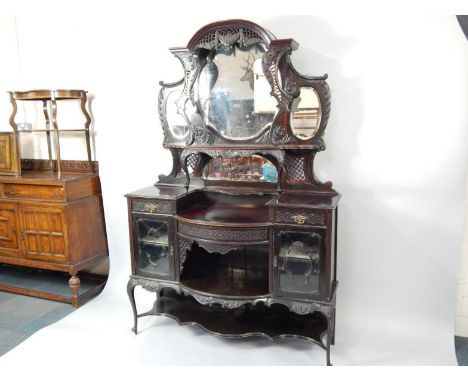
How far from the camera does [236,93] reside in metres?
2.47

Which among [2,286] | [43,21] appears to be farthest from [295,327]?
[43,21]

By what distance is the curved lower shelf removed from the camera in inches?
92.7

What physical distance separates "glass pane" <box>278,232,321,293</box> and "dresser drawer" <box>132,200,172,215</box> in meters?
0.70

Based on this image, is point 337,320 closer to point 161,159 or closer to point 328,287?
point 328,287

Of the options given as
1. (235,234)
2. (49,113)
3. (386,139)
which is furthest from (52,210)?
(386,139)

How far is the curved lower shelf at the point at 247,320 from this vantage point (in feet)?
7.72

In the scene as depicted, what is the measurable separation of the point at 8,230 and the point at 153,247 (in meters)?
1.43

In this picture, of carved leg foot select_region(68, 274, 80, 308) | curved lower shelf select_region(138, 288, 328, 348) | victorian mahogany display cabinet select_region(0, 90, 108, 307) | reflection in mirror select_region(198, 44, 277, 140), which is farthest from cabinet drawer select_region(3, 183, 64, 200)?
reflection in mirror select_region(198, 44, 277, 140)

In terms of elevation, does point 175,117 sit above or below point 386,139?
above

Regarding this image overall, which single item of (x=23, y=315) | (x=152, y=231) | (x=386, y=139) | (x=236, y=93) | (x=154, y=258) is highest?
(x=236, y=93)

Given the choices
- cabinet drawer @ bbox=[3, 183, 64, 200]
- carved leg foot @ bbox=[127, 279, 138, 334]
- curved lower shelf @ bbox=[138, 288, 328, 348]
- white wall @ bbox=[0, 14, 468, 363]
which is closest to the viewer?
white wall @ bbox=[0, 14, 468, 363]

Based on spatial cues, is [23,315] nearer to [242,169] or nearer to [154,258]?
[154,258]

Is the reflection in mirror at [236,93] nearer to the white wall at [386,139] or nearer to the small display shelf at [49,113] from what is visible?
the white wall at [386,139]

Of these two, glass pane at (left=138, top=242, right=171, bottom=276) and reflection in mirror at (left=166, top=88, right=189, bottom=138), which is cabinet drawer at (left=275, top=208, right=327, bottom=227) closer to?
glass pane at (left=138, top=242, right=171, bottom=276)
